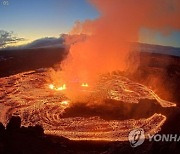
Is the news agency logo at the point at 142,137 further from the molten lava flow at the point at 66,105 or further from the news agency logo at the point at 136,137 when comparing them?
the molten lava flow at the point at 66,105

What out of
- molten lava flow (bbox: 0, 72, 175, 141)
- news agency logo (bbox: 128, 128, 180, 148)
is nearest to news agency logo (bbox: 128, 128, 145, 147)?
news agency logo (bbox: 128, 128, 180, 148)

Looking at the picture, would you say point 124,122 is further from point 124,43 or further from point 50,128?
point 124,43

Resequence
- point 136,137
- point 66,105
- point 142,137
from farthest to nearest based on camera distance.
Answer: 1. point 66,105
2. point 136,137
3. point 142,137

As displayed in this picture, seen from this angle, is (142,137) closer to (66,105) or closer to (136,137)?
(136,137)

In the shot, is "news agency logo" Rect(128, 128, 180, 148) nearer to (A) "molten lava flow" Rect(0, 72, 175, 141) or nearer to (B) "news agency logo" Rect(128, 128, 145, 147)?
(B) "news agency logo" Rect(128, 128, 145, 147)

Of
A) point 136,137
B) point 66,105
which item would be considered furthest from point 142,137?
point 66,105

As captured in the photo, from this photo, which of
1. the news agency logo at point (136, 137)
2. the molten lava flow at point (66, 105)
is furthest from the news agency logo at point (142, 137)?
the molten lava flow at point (66, 105)

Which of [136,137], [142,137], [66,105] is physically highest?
[66,105]
